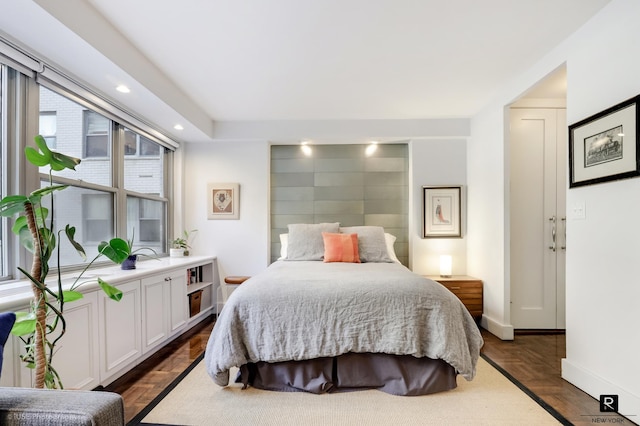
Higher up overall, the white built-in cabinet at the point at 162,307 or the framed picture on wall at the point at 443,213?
the framed picture on wall at the point at 443,213

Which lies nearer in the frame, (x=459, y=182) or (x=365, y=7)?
(x=365, y=7)

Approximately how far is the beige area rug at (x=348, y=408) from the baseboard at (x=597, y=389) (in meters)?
0.41

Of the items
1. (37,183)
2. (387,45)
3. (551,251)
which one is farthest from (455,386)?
(37,183)

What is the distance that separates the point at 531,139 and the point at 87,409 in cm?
398

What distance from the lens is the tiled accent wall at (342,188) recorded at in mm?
4258

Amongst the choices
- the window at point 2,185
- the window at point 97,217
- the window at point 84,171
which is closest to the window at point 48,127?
the window at point 84,171


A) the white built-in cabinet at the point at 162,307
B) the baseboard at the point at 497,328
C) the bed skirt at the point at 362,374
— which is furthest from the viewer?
the baseboard at the point at 497,328

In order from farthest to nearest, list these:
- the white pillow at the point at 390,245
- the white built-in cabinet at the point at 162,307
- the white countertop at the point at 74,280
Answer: the white pillow at the point at 390,245 < the white built-in cabinet at the point at 162,307 < the white countertop at the point at 74,280

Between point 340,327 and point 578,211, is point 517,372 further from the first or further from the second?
point 340,327

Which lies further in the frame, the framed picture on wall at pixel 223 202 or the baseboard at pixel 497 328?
the framed picture on wall at pixel 223 202

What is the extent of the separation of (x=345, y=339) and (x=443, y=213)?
2.52 metres

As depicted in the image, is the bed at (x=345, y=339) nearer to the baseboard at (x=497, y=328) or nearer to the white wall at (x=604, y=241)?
the white wall at (x=604, y=241)

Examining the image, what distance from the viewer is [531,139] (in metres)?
3.33

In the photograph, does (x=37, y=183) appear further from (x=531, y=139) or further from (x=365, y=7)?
(x=531, y=139)
